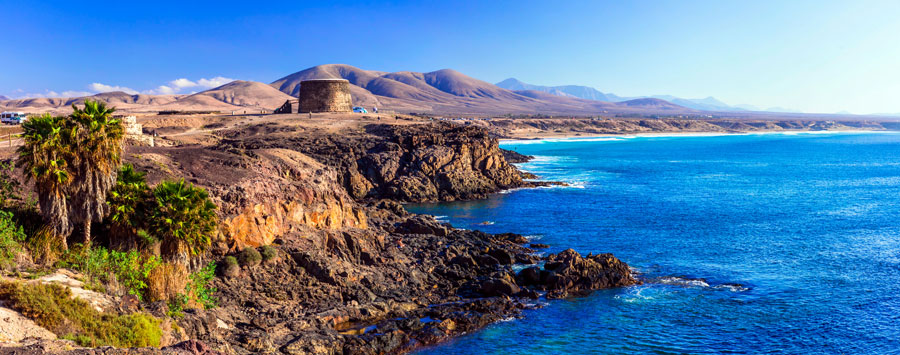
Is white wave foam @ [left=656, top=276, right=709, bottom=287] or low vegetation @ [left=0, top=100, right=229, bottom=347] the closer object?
low vegetation @ [left=0, top=100, right=229, bottom=347]

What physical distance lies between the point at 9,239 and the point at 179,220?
570cm

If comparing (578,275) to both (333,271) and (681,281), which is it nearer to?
(681,281)

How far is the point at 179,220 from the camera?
26.1 m

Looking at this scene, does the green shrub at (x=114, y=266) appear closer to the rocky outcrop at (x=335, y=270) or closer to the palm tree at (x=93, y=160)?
the palm tree at (x=93, y=160)

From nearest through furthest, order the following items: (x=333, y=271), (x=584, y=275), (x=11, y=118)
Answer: (x=333, y=271), (x=584, y=275), (x=11, y=118)

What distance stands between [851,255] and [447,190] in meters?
38.8

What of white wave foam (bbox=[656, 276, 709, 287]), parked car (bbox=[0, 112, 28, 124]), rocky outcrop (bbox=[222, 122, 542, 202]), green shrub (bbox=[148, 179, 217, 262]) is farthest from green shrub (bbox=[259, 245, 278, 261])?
parked car (bbox=[0, 112, 28, 124])

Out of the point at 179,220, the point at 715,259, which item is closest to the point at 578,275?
the point at 715,259

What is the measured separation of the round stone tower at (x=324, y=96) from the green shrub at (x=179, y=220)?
6841cm

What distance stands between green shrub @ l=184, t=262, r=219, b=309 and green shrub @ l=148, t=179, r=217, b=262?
1.12 m

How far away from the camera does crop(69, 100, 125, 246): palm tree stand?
957 inches

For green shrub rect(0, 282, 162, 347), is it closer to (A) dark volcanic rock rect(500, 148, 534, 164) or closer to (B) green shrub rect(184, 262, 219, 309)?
(B) green shrub rect(184, 262, 219, 309)

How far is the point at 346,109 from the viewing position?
95.8 meters

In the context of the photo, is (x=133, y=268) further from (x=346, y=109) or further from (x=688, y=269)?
(x=346, y=109)
